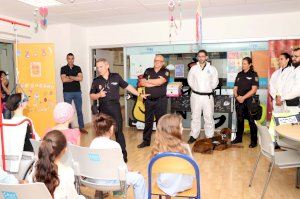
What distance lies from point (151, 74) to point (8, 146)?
8.97 feet

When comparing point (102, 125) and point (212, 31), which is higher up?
point (212, 31)

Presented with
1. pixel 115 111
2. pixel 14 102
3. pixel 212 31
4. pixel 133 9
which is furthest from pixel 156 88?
pixel 14 102

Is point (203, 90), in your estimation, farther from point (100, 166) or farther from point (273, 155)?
point (100, 166)

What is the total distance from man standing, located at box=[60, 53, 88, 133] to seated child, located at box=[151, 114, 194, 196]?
4.22m

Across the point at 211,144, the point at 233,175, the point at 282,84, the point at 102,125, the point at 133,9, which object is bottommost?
the point at 233,175

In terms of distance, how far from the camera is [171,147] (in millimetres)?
2135

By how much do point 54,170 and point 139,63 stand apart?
5154 millimetres

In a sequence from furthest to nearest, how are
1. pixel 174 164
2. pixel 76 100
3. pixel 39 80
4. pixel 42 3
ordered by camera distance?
1. pixel 76 100
2. pixel 39 80
3. pixel 42 3
4. pixel 174 164

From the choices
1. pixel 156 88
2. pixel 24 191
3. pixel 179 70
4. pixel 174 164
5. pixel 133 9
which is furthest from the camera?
pixel 179 70

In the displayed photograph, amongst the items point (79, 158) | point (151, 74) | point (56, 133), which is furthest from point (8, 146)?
point (151, 74)

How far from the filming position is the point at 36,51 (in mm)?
5531

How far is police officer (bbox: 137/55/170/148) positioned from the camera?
4.74 metres

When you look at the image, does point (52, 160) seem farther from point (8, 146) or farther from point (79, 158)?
point (8, 146)

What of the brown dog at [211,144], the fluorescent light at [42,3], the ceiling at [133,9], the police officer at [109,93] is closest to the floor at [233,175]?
the brown dog at [211,144]
